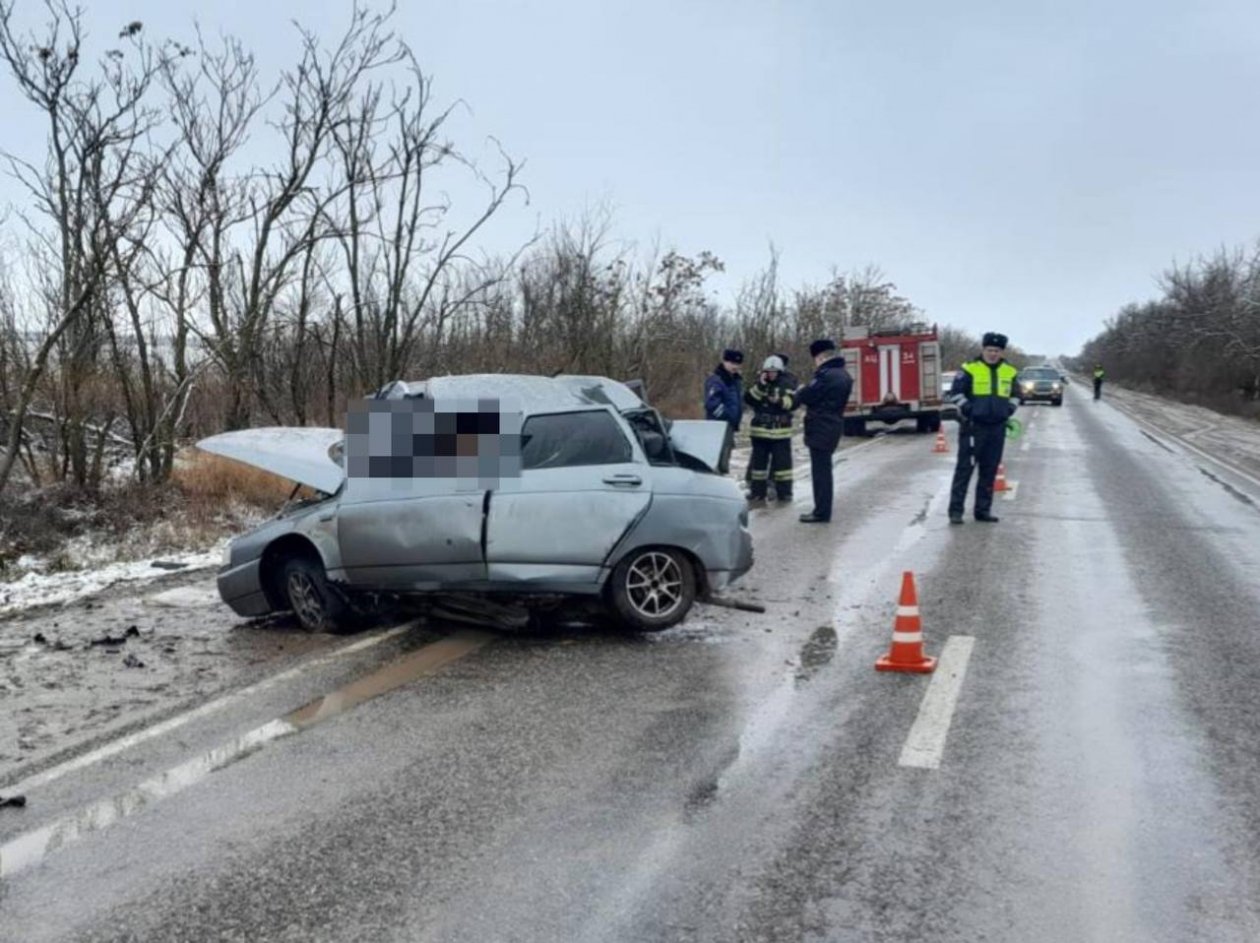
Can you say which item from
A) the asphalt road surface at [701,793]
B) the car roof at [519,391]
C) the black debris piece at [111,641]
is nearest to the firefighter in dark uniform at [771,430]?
the asphalt road surface at [701,793]

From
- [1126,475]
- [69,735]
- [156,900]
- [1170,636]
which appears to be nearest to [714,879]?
[156,900]

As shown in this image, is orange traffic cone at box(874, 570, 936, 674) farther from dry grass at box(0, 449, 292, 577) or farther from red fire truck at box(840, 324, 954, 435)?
red fire truck at box(840, 324, 954, 435)

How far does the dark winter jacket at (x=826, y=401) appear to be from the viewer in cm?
1304

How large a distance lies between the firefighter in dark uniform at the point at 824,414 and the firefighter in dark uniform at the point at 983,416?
48.5 inches

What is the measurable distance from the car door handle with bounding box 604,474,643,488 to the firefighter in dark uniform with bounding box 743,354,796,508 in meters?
6.30

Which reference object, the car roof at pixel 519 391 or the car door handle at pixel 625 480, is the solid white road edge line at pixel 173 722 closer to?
the car roof at pixel 519 391

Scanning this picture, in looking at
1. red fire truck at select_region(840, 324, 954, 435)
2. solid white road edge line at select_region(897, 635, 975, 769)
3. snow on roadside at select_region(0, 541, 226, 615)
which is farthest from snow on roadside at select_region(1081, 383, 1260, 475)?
snow on roadside at select_region(0, 541, 226, 615)

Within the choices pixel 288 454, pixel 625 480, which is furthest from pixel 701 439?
pixel 288 454

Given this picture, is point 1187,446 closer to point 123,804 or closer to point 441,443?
point 441,443

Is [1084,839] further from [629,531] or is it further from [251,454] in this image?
[251,454]

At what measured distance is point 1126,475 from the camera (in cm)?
1875

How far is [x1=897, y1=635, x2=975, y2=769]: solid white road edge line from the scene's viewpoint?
5051mm

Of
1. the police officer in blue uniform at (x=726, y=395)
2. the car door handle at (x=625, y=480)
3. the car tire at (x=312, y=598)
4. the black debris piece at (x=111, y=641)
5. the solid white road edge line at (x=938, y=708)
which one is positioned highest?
the police officer in blue uniform at (x=726, y=395)

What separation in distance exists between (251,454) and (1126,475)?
49.6ft
